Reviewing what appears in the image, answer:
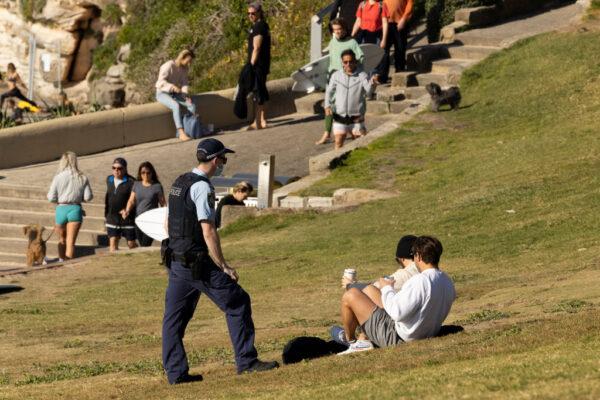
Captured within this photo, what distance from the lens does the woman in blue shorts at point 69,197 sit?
1817 centimetres

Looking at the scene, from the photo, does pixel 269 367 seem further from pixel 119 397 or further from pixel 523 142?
pixel 523 142

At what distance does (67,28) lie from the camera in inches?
1501

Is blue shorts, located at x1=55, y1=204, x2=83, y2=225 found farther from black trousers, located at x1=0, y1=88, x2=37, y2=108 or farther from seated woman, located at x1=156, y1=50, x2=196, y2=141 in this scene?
black trousers, located at x1=0, y1=88, x2=37, y2=108

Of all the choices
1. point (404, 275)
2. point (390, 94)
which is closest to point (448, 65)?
point (390, 94)

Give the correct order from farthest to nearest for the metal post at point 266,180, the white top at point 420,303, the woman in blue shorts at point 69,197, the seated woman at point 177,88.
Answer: the seated woman at point 177,88
the metal post at point 266,180
the woman in blue shorts at point 69,197
the white top at point 420,303

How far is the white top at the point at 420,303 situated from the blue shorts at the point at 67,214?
8.90 metres

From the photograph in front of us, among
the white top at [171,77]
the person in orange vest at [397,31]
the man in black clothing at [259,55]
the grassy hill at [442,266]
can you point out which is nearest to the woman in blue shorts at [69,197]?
the grassy hill at [442,266]

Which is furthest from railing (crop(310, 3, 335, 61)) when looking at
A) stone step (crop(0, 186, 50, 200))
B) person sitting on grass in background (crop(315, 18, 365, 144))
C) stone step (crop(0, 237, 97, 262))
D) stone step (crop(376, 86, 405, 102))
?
stone step (crop(0, 237, 97, 262))

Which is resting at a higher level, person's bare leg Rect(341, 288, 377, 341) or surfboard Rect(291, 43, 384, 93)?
surfboard Rect(291, 43, 384, 93)

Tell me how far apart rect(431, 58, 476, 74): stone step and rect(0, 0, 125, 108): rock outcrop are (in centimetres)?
1383

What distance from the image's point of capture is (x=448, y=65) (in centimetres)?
2511

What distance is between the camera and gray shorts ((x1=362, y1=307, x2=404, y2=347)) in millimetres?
10203

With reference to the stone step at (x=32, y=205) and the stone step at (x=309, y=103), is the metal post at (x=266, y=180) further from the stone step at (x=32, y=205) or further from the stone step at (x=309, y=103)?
the stone step at (x=309, y=103)

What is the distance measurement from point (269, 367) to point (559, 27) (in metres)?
16.9
